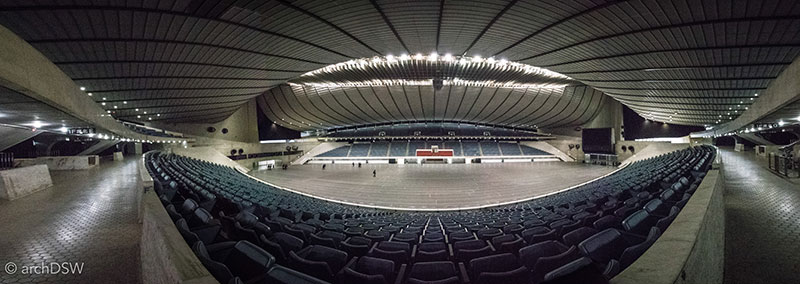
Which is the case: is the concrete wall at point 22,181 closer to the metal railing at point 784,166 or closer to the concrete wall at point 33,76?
the concrete wall at point 33,76

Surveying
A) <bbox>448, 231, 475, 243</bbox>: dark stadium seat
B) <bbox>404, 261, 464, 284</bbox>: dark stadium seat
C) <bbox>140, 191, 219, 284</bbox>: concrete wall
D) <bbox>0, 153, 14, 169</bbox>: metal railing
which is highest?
<bbox>0, 153, 14, 169</bbox>: metal railing

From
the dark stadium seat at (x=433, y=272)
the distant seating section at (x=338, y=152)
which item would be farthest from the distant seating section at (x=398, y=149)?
the dark stadium seat at (x=433, y=272)

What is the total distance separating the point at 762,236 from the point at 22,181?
20.1 meters

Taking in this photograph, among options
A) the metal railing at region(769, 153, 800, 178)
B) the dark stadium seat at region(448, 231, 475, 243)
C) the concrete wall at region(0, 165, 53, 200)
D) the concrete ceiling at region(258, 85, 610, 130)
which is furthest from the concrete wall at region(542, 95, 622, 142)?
the concrete wall at region(0, 165, 53, 200)

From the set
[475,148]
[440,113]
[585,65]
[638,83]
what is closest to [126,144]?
[440,113]

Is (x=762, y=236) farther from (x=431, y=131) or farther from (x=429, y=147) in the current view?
(x=431, y=131)

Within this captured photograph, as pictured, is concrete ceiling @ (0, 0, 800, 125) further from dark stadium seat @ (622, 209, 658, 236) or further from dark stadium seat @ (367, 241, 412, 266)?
dark stadium seat @ (367, 241, 412, 266)

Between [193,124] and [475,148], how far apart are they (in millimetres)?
38545

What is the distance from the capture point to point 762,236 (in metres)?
→ 4.63

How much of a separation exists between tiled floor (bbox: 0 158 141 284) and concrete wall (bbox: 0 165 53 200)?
1.64ft

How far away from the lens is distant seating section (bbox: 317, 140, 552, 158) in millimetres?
43719

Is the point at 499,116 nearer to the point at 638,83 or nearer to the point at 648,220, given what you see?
the point at 638,83

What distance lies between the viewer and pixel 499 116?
130 ft

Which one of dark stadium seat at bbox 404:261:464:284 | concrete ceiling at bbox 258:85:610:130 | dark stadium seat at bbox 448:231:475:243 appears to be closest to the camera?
dark stadium seat at bbox 404:261:464:284
